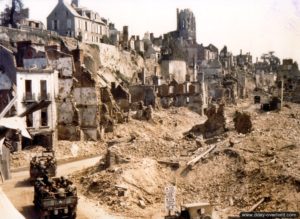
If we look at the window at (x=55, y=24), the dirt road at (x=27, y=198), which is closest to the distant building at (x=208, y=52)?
the window at (x=55, y=24)

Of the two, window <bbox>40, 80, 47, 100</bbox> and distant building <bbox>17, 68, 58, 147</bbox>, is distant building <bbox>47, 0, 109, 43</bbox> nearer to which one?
distant building <bbox>17, 68, 58, 147</bbox>

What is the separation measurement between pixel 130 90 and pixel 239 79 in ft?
138

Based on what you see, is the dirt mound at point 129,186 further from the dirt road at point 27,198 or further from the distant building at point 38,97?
the distant building at point 38,97

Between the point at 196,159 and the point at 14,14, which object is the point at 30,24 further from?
the point at 196,159

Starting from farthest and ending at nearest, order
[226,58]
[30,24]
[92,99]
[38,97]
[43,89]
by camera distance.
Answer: [226,58], [30,24], [92,99], [43,89], [38,97]

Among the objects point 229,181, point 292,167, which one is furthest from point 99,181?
point 292,167

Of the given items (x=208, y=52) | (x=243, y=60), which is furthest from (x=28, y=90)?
(x=243, y=60)

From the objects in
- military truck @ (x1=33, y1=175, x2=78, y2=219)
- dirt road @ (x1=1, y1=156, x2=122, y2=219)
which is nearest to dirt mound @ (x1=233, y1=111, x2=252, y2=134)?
dirt road @ (x1=1, y1=156, x2=122, y2=219)

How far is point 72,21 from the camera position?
69.0 m

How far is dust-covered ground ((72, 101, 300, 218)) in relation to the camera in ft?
70.5

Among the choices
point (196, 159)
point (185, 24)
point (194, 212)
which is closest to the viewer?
point (194, 212)

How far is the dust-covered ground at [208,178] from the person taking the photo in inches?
846

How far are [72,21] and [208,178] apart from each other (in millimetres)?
50841

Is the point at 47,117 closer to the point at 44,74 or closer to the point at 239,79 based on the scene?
the point at 44,74
